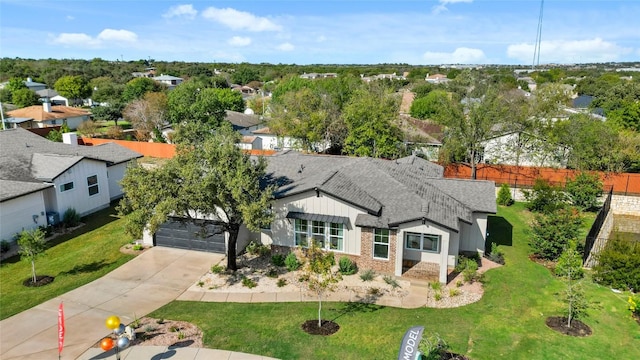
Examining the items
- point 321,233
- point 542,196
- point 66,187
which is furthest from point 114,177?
point 542,196

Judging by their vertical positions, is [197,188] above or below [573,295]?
above

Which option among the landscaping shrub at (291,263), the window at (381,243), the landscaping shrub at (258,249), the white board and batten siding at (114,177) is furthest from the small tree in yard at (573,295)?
the white board and batten siding at (114,177)

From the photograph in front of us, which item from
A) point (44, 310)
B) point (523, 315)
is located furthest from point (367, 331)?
A: point (44, 310)

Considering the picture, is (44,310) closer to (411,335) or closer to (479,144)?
(411,335)

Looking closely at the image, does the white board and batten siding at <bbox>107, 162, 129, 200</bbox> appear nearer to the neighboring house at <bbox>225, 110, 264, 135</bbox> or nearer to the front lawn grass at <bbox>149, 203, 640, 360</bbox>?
the front lawn grass at <bbox>149, 203, 640, 360</bbox>

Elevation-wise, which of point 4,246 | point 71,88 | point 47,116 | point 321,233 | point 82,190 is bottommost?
point 4,246

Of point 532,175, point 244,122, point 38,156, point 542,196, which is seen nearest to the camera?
point 38,156

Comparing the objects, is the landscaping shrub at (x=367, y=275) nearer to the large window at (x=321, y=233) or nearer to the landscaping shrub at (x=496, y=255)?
the large window at (x=321, y=233)

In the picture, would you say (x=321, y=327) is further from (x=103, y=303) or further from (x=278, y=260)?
(x=103, y=303)
